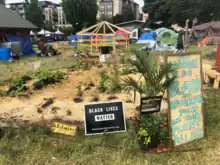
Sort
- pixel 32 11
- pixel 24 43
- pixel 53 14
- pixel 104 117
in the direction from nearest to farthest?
pixel 104 117
pixel 24 43
pixel 32 11
pixel 53 14

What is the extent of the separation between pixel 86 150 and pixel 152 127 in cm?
95

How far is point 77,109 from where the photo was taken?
3938 millimetres

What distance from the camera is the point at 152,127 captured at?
261 cm

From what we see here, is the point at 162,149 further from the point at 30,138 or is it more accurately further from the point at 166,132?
the point at 30,138

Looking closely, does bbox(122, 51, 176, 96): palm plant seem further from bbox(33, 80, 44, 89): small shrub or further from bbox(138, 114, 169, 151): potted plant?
bbox(33, 80, 44, 89): small shrub

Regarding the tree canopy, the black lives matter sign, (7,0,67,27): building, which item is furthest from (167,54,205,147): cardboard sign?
(7,0,67,27): building

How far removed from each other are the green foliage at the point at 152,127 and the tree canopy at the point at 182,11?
1278 inches

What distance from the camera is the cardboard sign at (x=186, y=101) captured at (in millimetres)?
2561

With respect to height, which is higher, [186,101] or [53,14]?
[53,14]

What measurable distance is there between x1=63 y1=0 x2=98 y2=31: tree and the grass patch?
33.2m

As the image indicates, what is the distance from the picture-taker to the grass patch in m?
2.44

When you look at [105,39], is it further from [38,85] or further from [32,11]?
[32,11]

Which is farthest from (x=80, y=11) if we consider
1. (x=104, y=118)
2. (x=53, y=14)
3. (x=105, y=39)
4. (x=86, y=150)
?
(x=53, y=14)

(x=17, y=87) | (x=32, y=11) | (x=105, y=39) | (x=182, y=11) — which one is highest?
(x=32, y=11)
